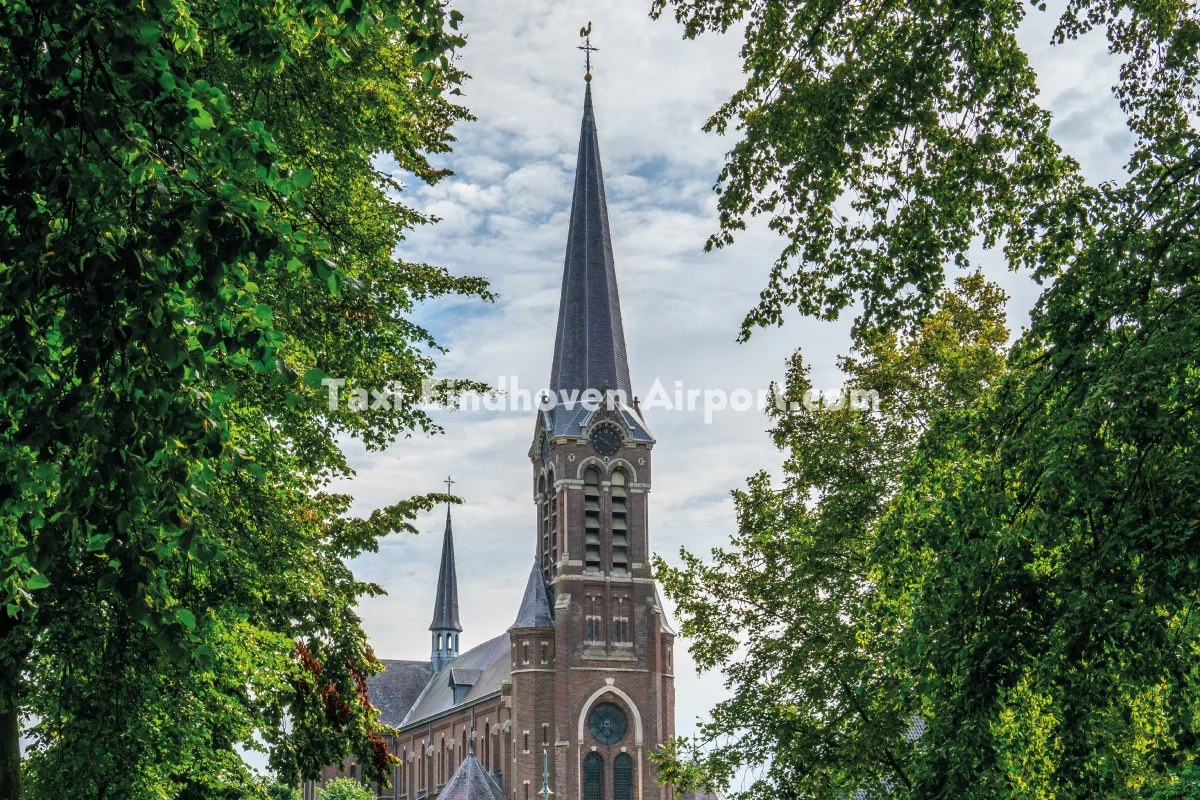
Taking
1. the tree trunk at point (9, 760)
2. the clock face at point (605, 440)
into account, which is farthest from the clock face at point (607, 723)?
the tree trunk at point (9, 760)

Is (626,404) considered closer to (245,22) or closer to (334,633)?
(334,633)

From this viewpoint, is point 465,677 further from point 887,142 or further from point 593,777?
point 887,142

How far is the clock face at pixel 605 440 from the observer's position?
68.1 meters

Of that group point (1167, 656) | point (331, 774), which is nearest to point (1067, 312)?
point (1167, 656)

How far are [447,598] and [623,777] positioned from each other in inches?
1674

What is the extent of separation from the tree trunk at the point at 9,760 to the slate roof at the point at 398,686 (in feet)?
279

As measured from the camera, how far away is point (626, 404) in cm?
6919

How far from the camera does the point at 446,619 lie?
337 feet

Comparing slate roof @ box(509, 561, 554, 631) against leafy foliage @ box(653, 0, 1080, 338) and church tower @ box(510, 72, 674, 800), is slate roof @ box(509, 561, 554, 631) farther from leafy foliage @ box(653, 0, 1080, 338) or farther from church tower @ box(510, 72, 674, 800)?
leafy foliage @ box(653, 0, 1080, 338)

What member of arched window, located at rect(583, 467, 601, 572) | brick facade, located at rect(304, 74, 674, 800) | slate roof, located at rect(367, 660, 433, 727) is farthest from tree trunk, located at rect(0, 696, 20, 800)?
slate roof, located at rect(367, 660, 433, 727)

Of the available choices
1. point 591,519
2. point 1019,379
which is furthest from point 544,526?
point 1019,379

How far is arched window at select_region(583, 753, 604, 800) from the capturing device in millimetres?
62281

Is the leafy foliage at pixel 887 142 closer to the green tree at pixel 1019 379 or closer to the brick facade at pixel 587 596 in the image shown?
the green tree at pixel 1019 379

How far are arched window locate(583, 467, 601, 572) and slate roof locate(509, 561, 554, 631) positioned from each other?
2.79m
